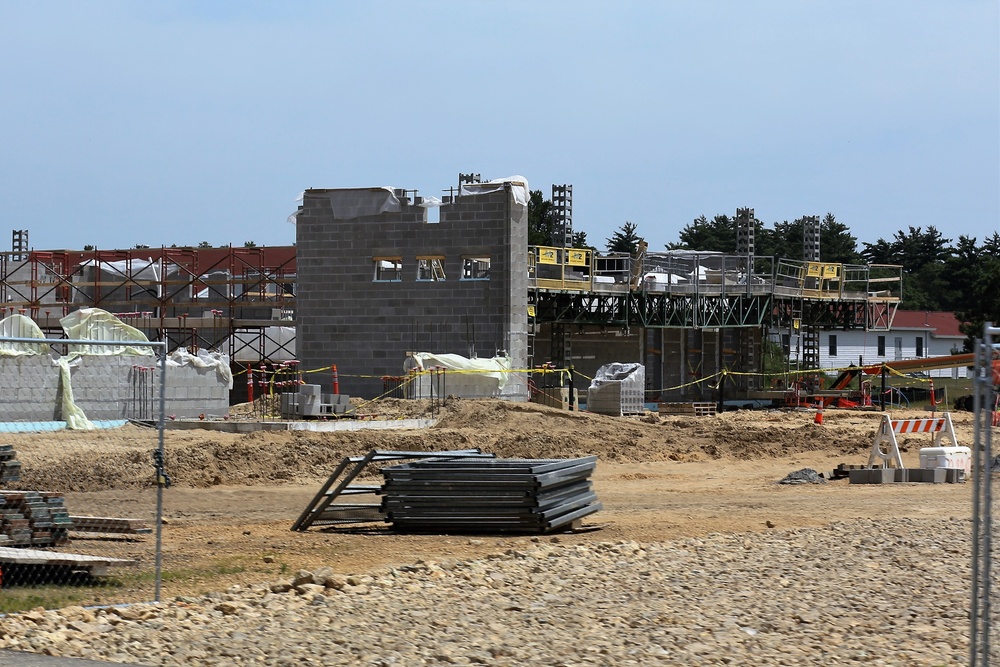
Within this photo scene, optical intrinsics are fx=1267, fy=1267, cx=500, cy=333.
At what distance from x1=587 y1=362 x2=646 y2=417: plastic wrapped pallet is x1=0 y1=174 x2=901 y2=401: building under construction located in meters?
2.32

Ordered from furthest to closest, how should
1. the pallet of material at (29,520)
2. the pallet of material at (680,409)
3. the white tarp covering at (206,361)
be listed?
1. the pallet of material at (680,409)
2. the white tarp covering at (206,361)
3. the pallet of material at (29,520)

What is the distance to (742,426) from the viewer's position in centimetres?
3503

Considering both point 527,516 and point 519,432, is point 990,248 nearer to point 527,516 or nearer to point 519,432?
point 519,432

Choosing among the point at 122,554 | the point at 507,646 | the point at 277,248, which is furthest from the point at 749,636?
the point at 277,248

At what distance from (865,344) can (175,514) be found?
67123 millimetres

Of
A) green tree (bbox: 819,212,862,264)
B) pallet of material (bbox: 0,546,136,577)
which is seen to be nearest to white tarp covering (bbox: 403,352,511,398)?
pallet of material (bbox: 0,546,136,577)

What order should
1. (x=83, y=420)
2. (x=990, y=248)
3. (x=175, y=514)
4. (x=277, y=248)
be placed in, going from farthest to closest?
(x=990, y=248), (x=277, y=248), (x=83, y=420), (x=175, y=514)

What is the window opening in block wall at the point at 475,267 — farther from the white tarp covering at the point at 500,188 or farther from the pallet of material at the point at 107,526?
the pallet of material at the point at 107,526

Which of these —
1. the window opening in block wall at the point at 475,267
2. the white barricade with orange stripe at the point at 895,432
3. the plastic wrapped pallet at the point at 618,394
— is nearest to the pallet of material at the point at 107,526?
the white barricade with orange stripe at the point at 895,432

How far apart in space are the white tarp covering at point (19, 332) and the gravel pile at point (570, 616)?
17.5m

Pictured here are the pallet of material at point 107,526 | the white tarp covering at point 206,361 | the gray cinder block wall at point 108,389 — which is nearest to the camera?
the pallet of material at point 107,526

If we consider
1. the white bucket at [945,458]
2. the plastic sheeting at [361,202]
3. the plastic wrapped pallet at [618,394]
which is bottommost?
the white bucket at [945,458]

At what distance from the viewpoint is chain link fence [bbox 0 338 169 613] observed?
1122 centimetres

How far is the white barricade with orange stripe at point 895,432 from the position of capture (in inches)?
875
